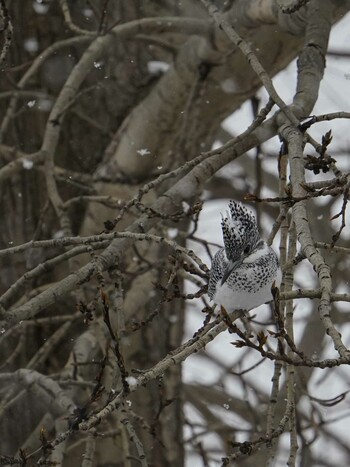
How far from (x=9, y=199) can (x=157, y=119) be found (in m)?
1.06

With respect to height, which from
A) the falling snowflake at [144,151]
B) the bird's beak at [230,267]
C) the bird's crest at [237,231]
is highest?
the falling snowflake at [144,151]

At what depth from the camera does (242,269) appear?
302 centimetres

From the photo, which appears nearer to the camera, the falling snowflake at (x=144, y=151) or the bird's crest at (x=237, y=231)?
the bird's crest at (x=237, y=231)

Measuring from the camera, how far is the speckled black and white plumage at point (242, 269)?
→ 2.95 meters

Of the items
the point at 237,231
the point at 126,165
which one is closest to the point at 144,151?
the point at 126,165

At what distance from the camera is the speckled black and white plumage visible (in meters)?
2.95

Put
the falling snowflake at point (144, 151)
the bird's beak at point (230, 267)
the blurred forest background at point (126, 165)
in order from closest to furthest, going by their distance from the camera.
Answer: the bird's beak at point (230, 267) → the blurred forest background at point (126, 165) → the falling snowflake at point (144, 151)

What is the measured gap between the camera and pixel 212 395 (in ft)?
21.4

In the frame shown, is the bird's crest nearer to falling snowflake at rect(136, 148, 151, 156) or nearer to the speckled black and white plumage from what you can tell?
the speckled black and white plumage

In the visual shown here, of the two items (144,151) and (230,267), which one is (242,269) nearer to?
(230,267)

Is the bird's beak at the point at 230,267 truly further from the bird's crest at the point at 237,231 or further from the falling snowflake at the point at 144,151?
the falling snowflake at the point at 144,151

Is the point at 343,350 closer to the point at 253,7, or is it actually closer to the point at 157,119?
the point at 253,7

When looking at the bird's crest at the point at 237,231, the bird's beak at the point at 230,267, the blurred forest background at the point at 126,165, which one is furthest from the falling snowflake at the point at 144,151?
the bird's beak at the point at 230,267

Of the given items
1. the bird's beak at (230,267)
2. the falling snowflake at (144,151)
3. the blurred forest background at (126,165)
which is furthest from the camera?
the falling snowflake at (144,151)
